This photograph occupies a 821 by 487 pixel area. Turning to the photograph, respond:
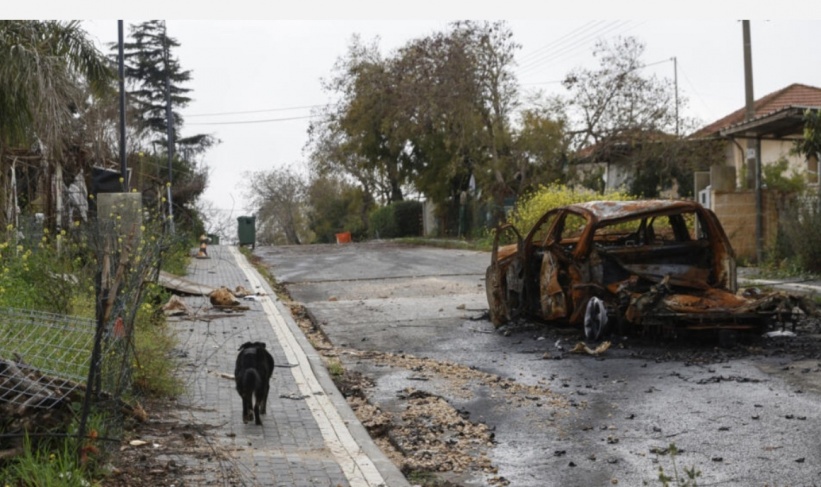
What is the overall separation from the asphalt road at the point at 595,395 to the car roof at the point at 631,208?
1.48 m

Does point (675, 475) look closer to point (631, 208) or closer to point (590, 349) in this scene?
point (590, 349)

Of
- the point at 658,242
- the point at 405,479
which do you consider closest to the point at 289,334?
the point at 658,242

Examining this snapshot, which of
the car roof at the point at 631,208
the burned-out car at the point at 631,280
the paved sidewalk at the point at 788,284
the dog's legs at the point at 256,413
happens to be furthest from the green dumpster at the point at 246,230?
the dog's legs at the point at 256,413

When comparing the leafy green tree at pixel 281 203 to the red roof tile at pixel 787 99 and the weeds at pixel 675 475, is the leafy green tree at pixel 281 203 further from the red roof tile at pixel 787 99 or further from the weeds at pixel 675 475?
the weeds at pixel 675 475

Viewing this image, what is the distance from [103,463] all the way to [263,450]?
1.23m

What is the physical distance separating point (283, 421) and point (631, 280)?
5497 millimetres

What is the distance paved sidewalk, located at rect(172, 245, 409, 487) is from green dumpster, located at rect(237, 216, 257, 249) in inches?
1052

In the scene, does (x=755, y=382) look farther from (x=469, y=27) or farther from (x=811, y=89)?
(x=811, y=89)

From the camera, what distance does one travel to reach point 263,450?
269 inches

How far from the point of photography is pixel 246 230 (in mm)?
40625

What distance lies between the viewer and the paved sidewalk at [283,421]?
627 cm

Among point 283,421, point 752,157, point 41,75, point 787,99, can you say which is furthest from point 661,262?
point 787,99

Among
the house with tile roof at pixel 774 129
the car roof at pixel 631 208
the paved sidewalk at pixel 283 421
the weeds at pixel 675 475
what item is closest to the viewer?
the weeds at pixel 675 475

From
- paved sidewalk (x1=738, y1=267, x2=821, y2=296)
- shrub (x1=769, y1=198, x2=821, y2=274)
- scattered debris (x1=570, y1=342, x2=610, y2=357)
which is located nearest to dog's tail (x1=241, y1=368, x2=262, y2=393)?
scattered debris (x1=570, y1=342, x2=610, y2=357)
